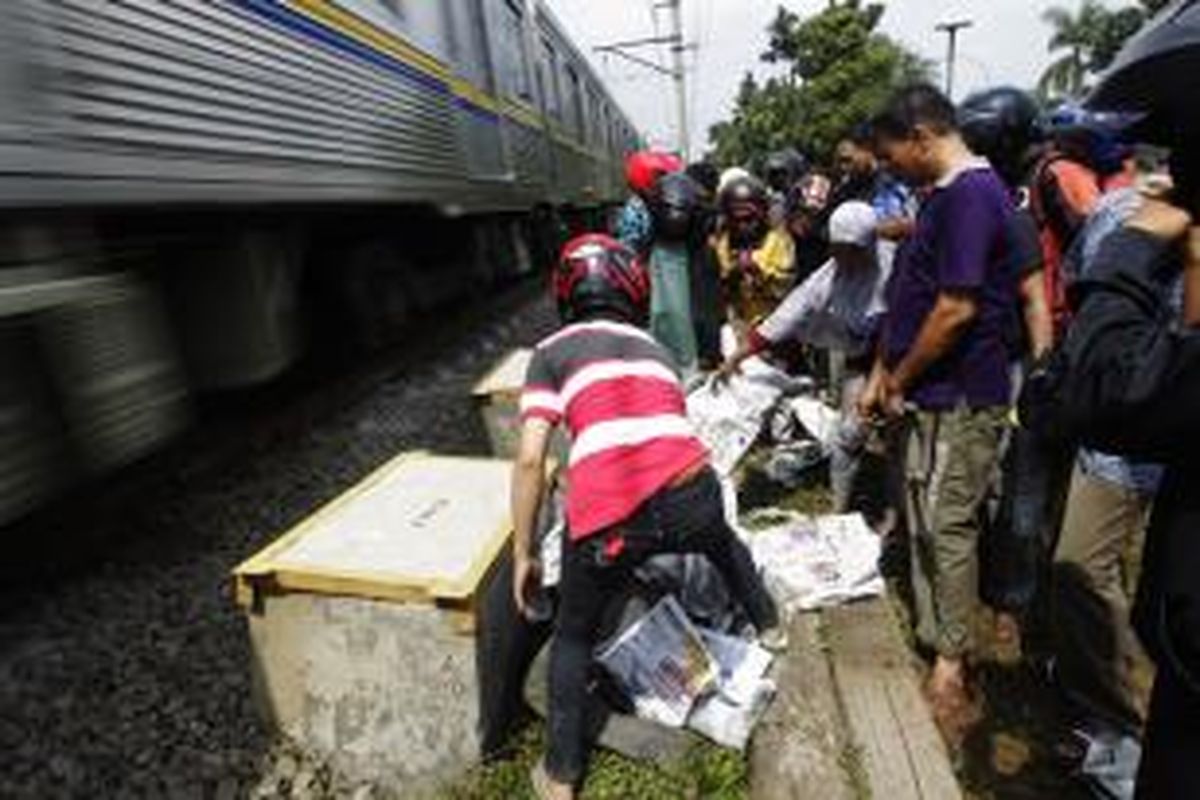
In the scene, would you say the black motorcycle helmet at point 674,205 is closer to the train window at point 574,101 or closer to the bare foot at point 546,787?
the bare foot at point 546,787

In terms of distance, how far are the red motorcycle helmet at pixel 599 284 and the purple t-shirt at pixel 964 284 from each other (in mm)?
868

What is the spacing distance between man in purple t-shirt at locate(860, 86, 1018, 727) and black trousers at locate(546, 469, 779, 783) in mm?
876

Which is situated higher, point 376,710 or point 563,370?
point 563,370

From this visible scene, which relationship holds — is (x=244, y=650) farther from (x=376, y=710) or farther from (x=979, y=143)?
(x=979, y=143)

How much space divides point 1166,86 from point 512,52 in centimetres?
1148

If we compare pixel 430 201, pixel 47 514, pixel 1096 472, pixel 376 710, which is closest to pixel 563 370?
pixel 376 710

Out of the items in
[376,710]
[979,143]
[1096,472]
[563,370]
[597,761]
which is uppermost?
[979,143]

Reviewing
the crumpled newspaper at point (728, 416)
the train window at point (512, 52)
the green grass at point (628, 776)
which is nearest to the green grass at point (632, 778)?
the green grass at point (628, 776)

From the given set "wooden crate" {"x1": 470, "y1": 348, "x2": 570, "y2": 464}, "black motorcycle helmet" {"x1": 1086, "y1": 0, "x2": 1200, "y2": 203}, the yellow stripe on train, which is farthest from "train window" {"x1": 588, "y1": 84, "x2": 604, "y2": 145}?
"black motorcycle helmet" {"x1": 1086, "y1": 0, "x2": 1200, "y2": 203}

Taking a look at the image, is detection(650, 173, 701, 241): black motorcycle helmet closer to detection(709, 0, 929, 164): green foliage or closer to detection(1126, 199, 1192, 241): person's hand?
detection(1126, 199, 1192, 241): person's hand

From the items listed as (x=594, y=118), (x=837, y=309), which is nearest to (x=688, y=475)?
(x=837, y=309)

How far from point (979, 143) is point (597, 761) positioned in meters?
2.47

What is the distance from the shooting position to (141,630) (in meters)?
3.82

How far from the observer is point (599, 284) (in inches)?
128
